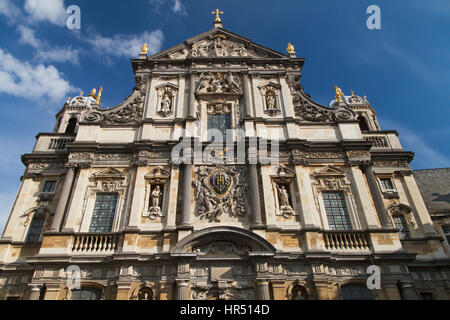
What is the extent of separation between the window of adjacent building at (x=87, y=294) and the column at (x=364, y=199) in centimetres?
1165

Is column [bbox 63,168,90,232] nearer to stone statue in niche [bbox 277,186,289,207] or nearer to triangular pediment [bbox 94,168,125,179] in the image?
triangular pediment [bbox 94,168,125,179]

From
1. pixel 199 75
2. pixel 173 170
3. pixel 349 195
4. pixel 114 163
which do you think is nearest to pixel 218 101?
pixel 199 75

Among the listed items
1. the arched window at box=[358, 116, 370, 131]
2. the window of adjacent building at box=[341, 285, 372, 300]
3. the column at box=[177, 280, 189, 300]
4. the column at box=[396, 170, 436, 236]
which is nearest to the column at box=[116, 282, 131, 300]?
the column at box=[177, 280, 189, 300]

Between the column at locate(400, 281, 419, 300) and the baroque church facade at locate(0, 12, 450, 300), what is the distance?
0.04 metres

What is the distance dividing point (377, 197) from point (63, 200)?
14.5 meters

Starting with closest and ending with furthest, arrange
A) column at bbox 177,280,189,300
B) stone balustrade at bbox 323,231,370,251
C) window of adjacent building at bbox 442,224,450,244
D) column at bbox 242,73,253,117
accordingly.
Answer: column at bbox 177,280,189,300 < stone balustrade at bbox 323,231,370,251 < window of adjacent building at bbox 442,224,450,244 < column at bbox 242,73,253,117

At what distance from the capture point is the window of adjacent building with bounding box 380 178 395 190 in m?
16.9

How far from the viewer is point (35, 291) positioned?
1235 centimetres

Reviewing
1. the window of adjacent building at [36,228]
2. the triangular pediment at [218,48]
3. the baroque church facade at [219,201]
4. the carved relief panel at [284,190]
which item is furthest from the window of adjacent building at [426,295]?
the window of adjacent building at [36,228]

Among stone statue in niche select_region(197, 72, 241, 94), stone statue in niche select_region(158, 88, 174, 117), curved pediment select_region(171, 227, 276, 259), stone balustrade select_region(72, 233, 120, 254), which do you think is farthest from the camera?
stone statue in niche select_region(197, 72, 241, 94)

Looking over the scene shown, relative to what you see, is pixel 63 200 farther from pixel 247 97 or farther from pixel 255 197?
pixel 247 97

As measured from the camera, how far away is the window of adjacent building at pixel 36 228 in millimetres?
14946

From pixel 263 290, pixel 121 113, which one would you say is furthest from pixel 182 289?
pixel 121 113
